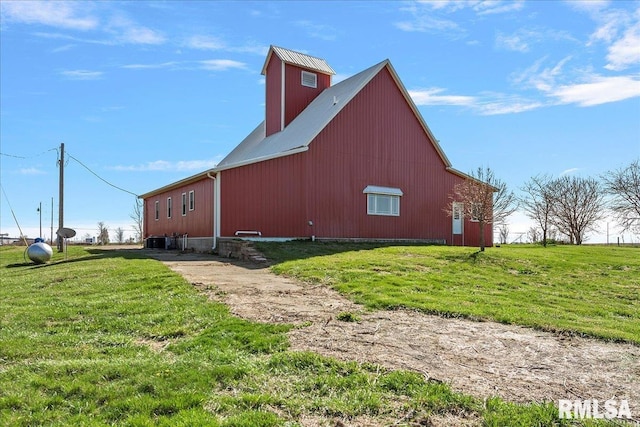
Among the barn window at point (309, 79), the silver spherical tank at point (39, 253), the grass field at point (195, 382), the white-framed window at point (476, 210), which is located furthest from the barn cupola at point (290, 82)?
the grass field at point (195, 382)

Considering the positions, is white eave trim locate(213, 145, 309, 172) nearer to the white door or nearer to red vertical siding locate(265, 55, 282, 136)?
Answer: red vertical siding locate(265, 55, 282, 136)

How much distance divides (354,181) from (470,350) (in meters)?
16.0

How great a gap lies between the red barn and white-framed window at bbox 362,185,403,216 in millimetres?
46

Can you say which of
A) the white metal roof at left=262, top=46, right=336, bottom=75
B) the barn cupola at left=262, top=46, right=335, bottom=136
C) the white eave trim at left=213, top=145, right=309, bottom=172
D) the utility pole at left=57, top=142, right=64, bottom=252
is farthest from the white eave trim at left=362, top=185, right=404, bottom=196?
the utility pole at left=57, top=142, right=64, bottom=252

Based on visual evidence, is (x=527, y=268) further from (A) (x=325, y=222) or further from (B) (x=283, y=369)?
(B) (x=283, y=369)

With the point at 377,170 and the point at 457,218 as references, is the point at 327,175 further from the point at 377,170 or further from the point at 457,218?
the point at 457,218

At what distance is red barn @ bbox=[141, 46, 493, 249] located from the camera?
1919 cm

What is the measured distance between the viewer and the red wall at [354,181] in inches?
753

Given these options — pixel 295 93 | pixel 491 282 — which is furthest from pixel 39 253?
pixel 491 282

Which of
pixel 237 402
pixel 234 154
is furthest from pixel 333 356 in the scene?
pixel 234 154

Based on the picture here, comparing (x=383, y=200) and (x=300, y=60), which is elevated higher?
(x=300, y=60)

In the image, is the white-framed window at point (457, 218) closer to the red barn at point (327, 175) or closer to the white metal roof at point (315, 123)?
the red barn at point (327, 175)

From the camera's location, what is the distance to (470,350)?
18.6 feet

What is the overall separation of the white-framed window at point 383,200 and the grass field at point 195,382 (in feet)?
49.3
